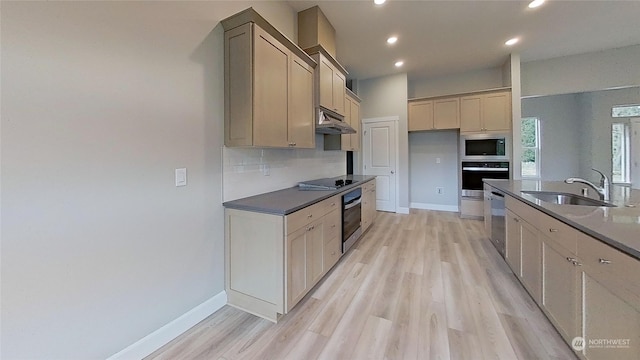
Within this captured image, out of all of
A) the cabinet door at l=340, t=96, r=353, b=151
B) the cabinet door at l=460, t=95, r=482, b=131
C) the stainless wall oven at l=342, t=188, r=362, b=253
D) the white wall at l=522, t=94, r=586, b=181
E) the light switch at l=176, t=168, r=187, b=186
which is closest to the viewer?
the light switch at l=176, t=168, r=187, b=186

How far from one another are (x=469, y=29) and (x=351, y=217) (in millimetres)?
3284

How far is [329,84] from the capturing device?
3.21m

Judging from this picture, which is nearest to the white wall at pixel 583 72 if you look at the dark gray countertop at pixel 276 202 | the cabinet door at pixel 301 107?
the cabinet door at pixel 301 107

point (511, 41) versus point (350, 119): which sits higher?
point (511, 41)

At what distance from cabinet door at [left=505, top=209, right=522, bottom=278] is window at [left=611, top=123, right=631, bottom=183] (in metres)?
4.20

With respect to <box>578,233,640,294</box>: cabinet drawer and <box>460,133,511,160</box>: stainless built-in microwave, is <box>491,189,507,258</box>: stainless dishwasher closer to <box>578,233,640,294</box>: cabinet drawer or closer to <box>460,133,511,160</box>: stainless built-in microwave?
<box>578,233,640,294</box>: cabinet drawer

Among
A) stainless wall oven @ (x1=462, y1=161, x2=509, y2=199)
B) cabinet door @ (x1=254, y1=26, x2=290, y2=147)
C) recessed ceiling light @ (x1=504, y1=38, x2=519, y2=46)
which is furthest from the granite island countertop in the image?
recessed ceiling light @ (x1=504, y1=38, x2=519, y2=46)

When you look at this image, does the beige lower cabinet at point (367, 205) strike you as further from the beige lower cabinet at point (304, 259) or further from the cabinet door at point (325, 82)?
the beige lower cabinet at point (304, 259)

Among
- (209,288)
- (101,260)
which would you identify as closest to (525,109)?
(209,288)

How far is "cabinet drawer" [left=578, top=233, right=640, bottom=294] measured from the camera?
970 mm

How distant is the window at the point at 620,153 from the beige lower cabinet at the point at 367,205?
4663 mm

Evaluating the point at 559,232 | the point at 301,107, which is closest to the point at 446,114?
the point at 301,107

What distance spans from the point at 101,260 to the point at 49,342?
1.29ft

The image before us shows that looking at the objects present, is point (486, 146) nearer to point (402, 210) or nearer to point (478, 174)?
point (478, 174)
